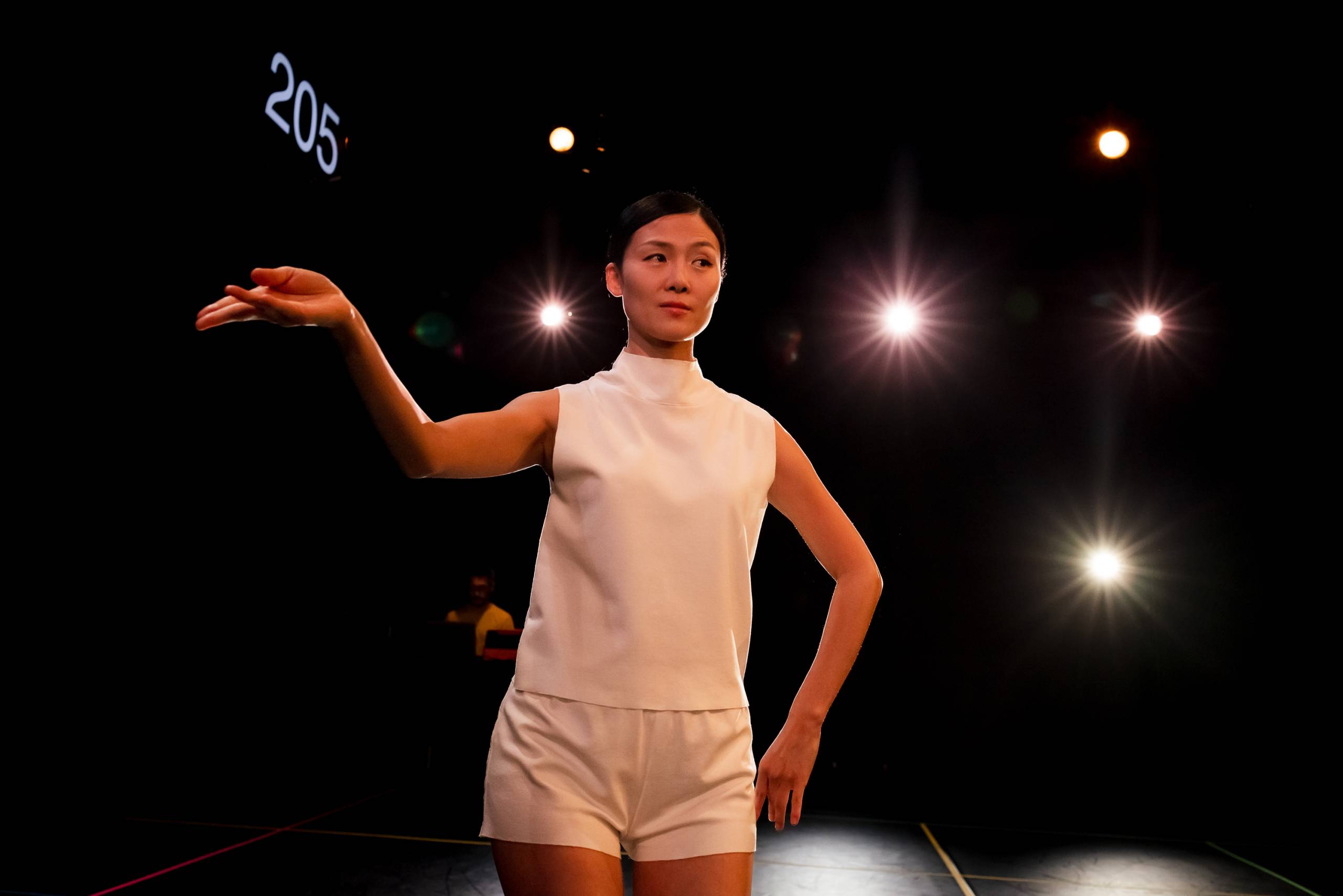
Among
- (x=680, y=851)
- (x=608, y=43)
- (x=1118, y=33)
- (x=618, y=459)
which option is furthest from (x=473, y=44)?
(x=680, y=851)

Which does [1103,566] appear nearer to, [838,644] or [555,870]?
[838,644]

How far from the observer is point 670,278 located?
1.47 metres

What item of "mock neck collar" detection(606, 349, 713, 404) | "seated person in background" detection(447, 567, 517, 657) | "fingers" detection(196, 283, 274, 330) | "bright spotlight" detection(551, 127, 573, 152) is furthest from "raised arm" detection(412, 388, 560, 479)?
"seated person in background" detection(447, 567, 517, 657)

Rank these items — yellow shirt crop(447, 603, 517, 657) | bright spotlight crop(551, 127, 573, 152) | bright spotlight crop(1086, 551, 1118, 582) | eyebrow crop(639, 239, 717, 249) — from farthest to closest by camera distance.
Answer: bright spotlight crop(1086, 551, 1118, 582), yellow shirt crop(447, 603, 517, 657), bright spotlight crop(551, 127, 573, 152), eyebrow crop(639, 239, 717, 249)

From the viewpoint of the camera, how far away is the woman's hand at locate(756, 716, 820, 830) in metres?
1.38

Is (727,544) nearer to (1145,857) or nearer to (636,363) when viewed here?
(636,363)

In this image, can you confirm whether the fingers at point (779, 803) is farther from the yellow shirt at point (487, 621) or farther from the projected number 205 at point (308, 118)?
the yellow shirt at point (487, 621)

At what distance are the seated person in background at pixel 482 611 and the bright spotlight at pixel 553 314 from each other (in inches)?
90.9

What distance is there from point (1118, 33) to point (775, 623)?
4.88m

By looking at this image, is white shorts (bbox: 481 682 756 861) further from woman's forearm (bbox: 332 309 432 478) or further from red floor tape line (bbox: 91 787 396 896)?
red floor tape line (bbox: 91 787 396 896)

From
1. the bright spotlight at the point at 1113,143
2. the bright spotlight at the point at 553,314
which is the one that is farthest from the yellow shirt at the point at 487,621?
the bright spotlight at the point at 1113,143

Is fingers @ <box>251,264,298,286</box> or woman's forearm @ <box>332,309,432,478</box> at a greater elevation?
fingers @ <box>251,264,298,286</box>

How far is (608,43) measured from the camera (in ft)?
17.9

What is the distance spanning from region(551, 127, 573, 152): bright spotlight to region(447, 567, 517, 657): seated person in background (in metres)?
3.32
